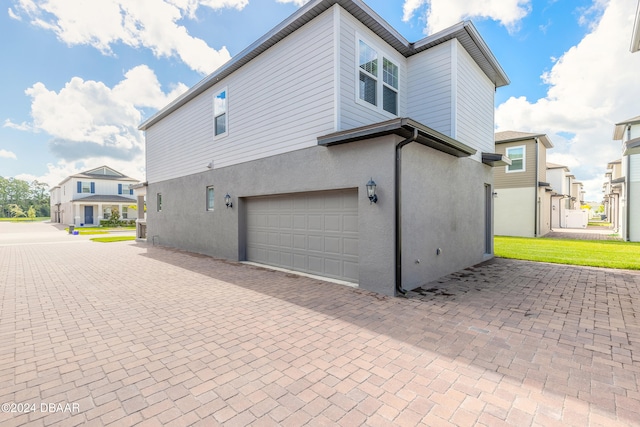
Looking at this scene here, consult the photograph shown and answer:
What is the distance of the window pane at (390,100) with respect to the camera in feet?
24.5

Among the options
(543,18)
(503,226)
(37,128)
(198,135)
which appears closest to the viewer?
(543,18)

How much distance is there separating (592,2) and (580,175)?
47869 millimetres

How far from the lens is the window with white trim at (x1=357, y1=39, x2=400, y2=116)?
6.78 m

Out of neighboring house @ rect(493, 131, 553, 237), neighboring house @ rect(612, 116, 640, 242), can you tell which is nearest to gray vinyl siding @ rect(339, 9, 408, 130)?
neighboring house @ rect(493, 131, 553, 237)

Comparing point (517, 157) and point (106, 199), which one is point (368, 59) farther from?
point (106, 199)

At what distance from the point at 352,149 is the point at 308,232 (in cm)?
248

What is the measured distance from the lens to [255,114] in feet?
27.3

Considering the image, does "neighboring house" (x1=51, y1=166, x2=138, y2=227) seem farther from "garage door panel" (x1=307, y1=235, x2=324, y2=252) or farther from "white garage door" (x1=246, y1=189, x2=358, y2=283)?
"garage door panel" (x1=307, y1=235, x2=324, y2=252)

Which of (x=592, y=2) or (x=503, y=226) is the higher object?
(x=592, y=2)

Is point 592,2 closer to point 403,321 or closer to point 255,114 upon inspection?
point 255,114

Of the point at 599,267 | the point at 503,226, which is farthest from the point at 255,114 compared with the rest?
the point at 503,226

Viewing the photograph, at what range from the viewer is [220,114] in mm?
9906

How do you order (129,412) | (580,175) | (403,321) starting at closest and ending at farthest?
1. (129,412)
2. (403,321)
3. (580,175)

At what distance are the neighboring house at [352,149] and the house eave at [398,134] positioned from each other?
0.03m
